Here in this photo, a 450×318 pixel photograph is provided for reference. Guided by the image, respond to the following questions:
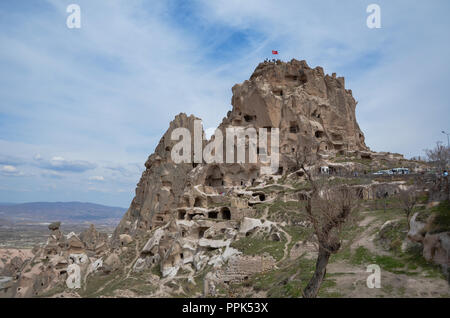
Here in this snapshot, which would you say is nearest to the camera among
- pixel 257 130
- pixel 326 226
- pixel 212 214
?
pixel 326 226

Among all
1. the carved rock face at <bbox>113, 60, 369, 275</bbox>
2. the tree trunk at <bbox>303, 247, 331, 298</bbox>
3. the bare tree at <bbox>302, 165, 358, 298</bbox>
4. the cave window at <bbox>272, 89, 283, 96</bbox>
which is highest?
the cave window at <bbox>272, 89, 283, 96</bbox>

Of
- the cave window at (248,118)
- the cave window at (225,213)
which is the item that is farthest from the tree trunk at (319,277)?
the cave window at (248,118)

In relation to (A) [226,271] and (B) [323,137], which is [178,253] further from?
(B) [323,137]

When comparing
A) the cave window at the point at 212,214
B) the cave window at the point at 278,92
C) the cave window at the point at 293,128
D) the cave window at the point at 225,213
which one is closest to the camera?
the cave window at the point at 225,213

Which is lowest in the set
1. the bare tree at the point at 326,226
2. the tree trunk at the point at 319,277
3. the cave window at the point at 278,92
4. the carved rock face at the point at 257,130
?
the tree trunk at the point at 319,277

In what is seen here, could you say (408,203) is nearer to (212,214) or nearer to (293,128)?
(212,214)

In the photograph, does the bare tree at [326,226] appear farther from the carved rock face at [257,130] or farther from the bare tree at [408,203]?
the carved rock face at [257,130]

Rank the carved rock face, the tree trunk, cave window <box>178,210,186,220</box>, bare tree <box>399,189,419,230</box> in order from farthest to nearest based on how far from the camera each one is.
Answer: the carved rock face < cave window <box>178,210,186,220</box> < bare tree <box>399,189,419,230</box> < the tree trunk

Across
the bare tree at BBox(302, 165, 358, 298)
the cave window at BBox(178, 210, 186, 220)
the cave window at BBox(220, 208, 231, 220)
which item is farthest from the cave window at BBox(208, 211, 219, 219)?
the bare tree at BBox(302, 165, 358, 298)

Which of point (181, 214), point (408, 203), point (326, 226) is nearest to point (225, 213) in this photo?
point (181, 214)

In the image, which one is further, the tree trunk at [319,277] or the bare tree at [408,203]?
the bare tree at [408,203]

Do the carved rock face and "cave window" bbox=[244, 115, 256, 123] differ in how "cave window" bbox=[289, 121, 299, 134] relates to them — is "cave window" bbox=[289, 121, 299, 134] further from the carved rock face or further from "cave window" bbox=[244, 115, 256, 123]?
"cave window" bbox=[244, 115, 256, 123]

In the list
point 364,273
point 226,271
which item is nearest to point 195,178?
point 226,271

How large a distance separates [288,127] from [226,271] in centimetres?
4116
